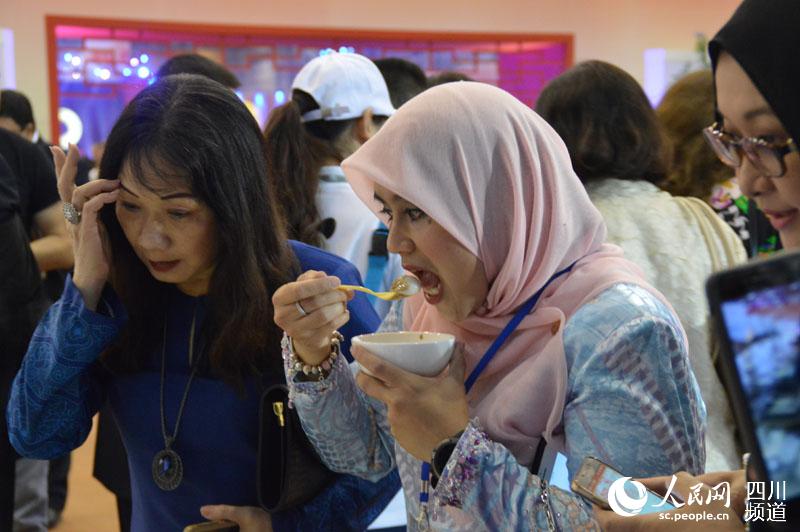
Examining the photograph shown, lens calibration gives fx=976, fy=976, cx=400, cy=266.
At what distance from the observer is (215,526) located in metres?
1.70

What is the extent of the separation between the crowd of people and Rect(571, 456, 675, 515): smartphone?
21 millimetres

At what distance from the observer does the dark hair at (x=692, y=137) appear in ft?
9.61

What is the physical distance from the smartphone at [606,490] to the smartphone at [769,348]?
0.34m

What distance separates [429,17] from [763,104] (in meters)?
9.61

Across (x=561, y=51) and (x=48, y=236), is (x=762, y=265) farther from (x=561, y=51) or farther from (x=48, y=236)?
(x=561, y=51)

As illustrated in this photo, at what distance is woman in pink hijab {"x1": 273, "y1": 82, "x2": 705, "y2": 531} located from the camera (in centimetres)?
129

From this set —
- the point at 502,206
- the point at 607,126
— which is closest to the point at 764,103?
the point at 502,206

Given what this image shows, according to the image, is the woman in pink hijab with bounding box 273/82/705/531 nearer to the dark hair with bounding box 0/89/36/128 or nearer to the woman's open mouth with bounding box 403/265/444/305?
the woman's open mouth with bounding box 403/265/444/305

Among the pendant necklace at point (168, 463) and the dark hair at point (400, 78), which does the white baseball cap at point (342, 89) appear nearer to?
the dark hair at point (400, 78)

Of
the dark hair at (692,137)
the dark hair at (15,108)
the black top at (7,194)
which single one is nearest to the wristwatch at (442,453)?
the dark hair at (692,137)

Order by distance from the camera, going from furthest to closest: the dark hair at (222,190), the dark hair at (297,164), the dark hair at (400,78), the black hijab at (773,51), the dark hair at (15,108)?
the dark hair at (15,108)
the dark hair at (400,78)
the dark hair at (297,164)
the dark hair at (222,190)
the black hijab at (773,51)

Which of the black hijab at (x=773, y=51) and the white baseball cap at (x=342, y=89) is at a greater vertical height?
the black hijab at (x=773, y=51)

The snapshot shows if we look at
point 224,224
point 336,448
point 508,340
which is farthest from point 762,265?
point 224,224

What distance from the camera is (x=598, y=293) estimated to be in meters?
1.38
